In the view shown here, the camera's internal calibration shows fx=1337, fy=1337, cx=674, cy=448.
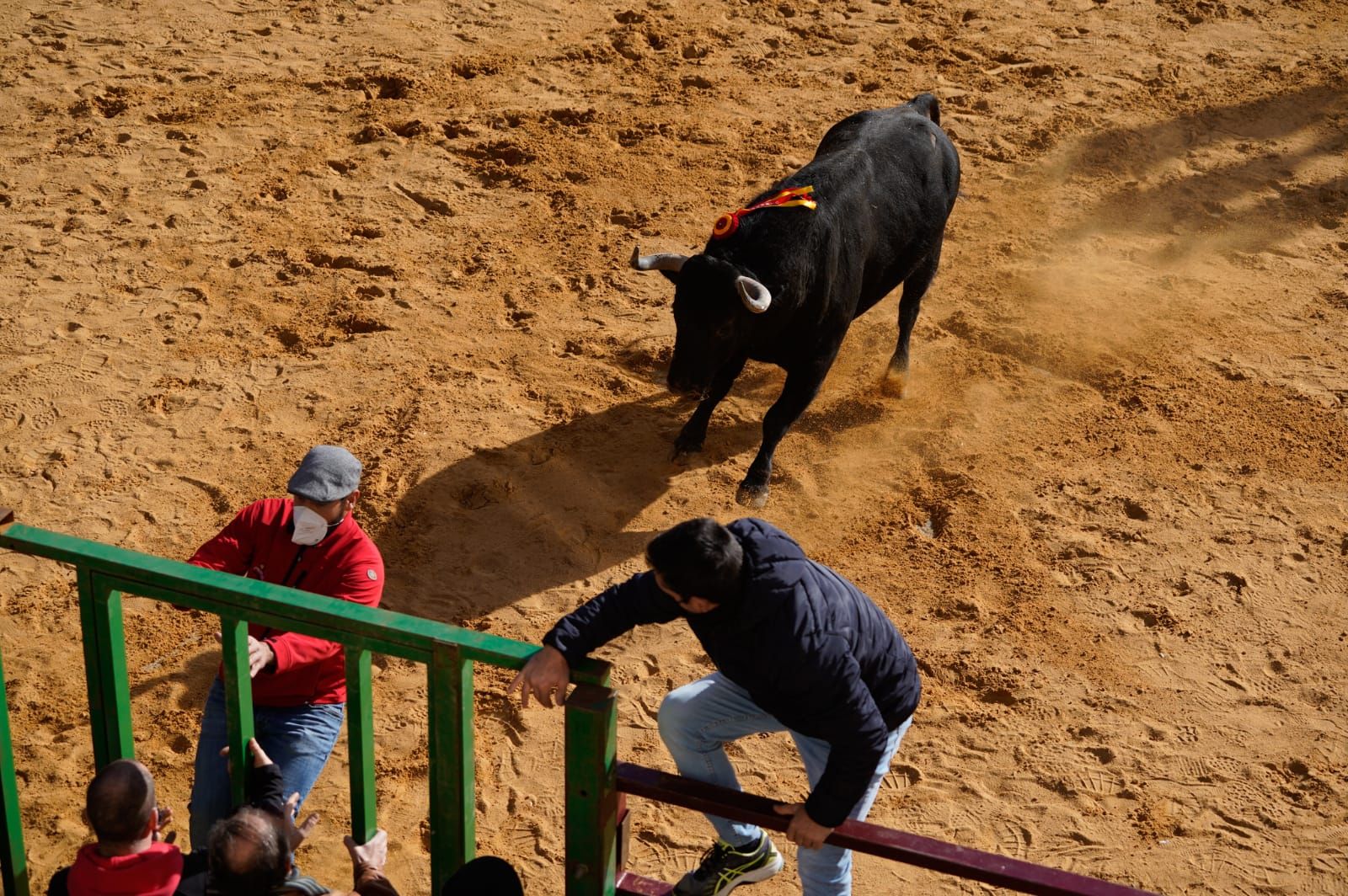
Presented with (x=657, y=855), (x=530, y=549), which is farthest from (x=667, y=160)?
(x=657, y=855)

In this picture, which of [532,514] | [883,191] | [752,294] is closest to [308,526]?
[532,514]

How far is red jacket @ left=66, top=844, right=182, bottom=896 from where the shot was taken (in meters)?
3.29

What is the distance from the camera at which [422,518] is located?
6.68 meters

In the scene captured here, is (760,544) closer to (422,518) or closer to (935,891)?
(935,891)

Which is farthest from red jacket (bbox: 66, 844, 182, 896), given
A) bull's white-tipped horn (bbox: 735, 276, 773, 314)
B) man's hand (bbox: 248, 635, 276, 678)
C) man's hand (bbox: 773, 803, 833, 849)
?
bull's white-tipped horn (bbox: 735, 276, 773, 314)

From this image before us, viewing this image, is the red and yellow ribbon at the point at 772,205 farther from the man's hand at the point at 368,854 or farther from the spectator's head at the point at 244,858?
the spectator's head at the point at 244,858

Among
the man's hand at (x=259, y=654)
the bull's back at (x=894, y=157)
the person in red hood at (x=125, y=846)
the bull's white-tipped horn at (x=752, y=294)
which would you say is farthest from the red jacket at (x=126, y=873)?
the bull's back at (x=894, y=157)

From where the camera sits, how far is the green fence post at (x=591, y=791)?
291 cm

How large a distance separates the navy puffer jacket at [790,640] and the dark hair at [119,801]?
1.05 metres

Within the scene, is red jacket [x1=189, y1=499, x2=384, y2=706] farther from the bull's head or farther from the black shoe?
the bull's head

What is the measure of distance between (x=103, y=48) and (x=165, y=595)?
9.10 m

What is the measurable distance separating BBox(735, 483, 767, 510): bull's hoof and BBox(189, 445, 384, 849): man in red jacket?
280 centimetres


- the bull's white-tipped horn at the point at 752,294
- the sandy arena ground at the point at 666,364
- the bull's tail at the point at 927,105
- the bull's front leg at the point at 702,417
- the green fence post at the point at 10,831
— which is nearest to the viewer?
the green fence post at the point at 10,831

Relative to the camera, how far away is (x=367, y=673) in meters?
3.10
